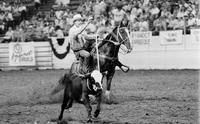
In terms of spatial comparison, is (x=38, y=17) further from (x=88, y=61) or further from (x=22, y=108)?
(x=88, y=61)

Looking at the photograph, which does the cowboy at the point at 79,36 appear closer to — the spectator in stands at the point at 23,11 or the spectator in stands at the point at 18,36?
the spectator in stands at the point at 18,36

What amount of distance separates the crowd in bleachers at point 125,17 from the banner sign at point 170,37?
1.21ft

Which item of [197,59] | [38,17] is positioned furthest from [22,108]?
[38,17]

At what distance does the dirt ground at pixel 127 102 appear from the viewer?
→ 11023 millimetres

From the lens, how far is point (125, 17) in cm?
2428

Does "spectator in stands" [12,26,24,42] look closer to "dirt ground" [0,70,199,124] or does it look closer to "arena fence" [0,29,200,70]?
"arena fence" [0,29,200,70]

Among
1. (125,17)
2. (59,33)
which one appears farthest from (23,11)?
(125,17)

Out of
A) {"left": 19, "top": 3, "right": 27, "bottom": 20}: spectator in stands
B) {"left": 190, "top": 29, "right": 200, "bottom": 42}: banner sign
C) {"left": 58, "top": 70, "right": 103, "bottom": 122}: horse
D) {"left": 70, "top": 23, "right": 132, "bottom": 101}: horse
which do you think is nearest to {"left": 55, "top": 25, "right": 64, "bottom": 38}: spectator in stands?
{"left": 19, "top": 3, "right": 27, "bottom": 20}: spectator in stands

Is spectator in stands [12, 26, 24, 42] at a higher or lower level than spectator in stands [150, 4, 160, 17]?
lower

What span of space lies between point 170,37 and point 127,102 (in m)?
11.0

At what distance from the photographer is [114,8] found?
26.9 metres

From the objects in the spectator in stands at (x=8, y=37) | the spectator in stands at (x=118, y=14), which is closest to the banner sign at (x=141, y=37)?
the spectator in stands at (x=118, y=14)

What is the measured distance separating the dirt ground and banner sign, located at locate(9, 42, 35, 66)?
614 centimetres

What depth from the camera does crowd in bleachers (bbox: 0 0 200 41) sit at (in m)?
24.3
